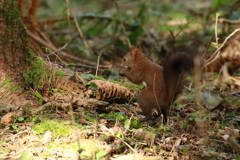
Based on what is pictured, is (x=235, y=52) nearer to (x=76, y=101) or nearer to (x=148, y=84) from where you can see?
(x=148, y=84)

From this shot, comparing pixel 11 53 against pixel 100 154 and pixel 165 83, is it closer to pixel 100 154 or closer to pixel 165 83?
pixel 100 154

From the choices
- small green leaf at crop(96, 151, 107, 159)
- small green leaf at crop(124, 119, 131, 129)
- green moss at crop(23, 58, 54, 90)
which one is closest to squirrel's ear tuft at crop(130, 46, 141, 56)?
green moss at crop(23, 58, 54, 90)

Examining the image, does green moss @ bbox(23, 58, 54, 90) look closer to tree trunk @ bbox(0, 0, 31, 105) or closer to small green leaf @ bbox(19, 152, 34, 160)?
tree trunk @ bbox(0, 0, 31, 105)

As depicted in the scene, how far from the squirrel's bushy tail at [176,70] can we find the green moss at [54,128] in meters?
1.20

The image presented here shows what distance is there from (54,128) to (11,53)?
2.97 ft

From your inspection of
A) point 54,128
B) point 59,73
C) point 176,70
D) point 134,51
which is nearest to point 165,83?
point 176,70

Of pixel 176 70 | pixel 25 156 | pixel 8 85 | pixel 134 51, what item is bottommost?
pixel 25 156

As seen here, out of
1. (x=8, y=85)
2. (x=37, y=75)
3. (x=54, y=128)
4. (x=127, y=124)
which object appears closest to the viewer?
(x=54, y=128)

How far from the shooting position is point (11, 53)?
9.15 ft

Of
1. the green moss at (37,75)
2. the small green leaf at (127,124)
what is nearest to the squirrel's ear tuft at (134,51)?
the green moss at (37,75)

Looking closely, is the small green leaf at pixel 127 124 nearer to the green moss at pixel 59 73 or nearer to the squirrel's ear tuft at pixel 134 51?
the green moss at pixel 59 73

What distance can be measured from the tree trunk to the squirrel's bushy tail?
149cm

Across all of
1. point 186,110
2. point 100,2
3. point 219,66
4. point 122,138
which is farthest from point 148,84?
point 100,2

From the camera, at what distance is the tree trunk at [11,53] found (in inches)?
108
